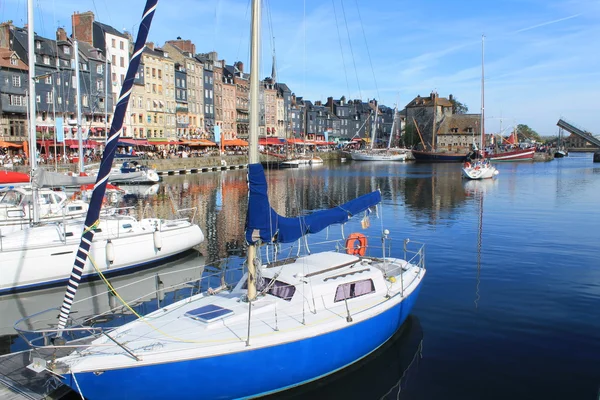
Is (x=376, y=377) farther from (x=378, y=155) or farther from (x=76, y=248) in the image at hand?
(x=378, y=155)

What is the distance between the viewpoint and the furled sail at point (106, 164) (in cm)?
1040

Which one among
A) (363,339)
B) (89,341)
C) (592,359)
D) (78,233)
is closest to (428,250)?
(592,359)

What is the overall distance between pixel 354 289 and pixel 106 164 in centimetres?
706

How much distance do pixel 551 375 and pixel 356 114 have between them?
160 m

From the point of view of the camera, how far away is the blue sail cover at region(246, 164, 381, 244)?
39.0ft

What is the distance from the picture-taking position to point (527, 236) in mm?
29422

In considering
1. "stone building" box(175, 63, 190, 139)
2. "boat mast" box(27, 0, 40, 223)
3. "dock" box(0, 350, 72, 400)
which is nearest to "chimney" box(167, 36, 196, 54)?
"stone building" box(175, 63, 190, 139)

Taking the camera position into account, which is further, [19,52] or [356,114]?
[356,114]

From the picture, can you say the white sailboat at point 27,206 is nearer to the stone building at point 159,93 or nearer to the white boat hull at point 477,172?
the white boat hull at point 477,172

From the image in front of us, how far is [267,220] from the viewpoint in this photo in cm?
1224

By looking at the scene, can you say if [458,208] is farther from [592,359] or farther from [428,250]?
[592,359]

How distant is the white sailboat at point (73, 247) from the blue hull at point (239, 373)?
8371mm

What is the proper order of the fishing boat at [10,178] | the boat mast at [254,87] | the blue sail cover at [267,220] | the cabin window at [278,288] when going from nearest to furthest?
1. the boat mast at [254,87]
2. the blue sail cover at [267,220]
3. the cabin window at [278,288]
4. the fishing boat at [10,178]

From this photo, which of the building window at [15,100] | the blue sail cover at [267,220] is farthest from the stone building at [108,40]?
the blue sail cover at [267,220]
